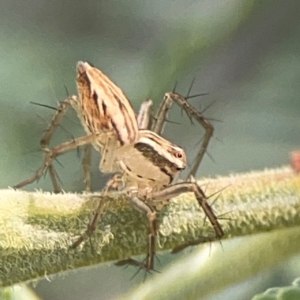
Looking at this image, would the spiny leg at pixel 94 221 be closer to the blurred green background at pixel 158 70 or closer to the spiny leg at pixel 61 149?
the spiny leg at pixel 61 149

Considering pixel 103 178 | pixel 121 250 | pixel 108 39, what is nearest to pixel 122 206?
pixel 121 250

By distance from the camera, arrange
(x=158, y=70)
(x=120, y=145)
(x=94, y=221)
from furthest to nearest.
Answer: (x=158, y=70)
(x=120, y=145)
(x=94, y=221)

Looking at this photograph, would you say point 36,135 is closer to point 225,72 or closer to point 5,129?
point 5,129

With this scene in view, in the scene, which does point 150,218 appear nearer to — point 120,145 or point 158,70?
point 120,145

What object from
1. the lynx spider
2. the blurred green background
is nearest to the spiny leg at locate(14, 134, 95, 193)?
the lynx spider

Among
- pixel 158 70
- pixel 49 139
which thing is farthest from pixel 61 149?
pixel 158 70
